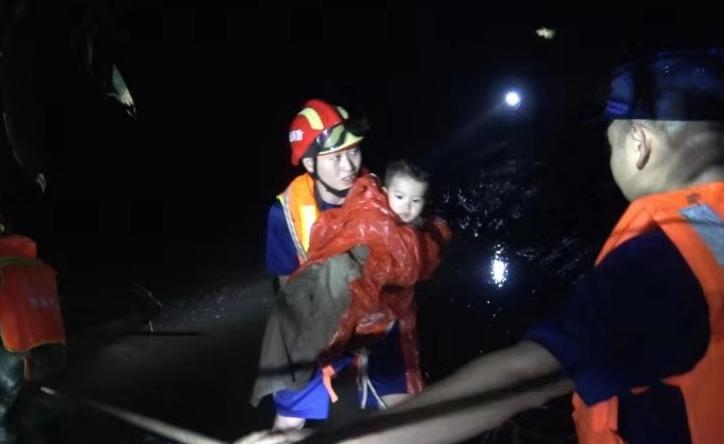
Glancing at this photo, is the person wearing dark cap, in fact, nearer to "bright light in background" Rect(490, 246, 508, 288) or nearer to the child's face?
the child's face

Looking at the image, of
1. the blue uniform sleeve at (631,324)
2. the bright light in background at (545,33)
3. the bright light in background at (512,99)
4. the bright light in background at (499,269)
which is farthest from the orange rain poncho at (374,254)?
the bright light in background at (545,33)

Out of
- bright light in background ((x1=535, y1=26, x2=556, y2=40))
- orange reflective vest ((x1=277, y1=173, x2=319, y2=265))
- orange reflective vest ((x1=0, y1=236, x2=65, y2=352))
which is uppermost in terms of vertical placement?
bright light in background ((x1=535, y1=26, x2=556, y2=40))

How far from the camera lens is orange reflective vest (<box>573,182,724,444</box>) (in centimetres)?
122

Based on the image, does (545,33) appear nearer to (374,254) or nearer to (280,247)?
(280,247)

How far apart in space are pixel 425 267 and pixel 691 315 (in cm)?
194

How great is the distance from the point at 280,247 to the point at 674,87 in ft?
7.37

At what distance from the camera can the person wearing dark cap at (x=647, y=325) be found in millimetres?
1218

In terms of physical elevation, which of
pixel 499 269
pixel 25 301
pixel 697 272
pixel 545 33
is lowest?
pixel 499 269

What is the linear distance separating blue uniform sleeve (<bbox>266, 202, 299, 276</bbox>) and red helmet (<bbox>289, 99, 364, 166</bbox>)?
309 millimetres

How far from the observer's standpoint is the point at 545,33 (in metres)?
20.0

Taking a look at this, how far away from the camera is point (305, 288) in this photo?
3.08 metres

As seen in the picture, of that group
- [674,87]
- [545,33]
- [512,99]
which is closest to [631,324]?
[674,87]

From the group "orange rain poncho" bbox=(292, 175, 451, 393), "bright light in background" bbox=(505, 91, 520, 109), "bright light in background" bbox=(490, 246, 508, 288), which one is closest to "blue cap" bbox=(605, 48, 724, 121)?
"orange rain poncho" bbox=(292, 175, 451, 393)

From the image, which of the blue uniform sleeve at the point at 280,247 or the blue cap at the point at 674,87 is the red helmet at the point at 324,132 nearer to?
the blue uniform sleeve at the point at 280,247
